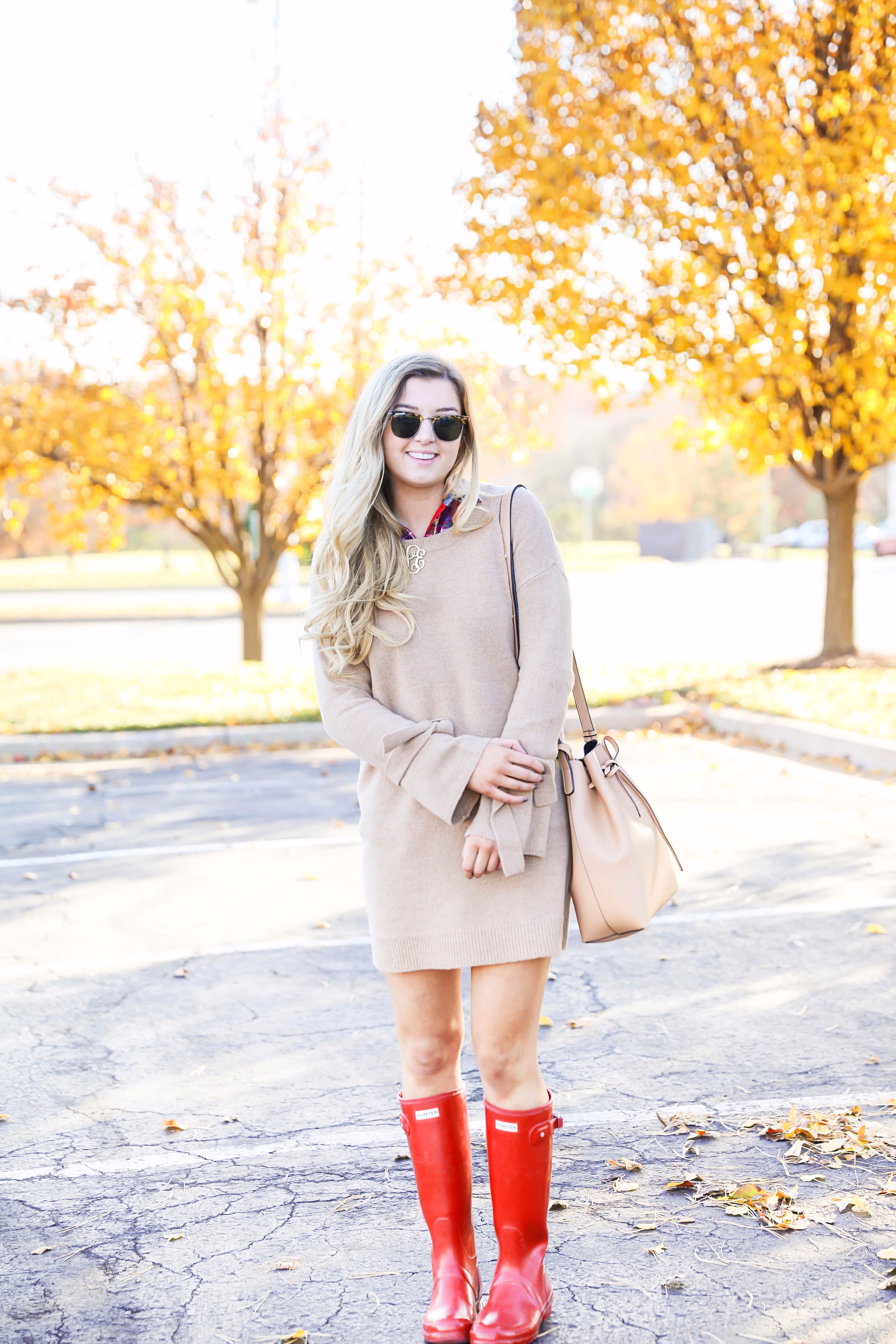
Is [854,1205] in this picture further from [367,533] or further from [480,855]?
[367,533]

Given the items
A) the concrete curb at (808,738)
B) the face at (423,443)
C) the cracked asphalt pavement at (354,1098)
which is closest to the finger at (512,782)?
the face at (423,443)

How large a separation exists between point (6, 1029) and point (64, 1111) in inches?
31.4

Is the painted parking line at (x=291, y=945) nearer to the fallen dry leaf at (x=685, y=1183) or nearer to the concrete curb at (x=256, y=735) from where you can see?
the fallen dry leaf at (x=685, y=1183)

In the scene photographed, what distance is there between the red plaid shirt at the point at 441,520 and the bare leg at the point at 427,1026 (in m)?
0.92

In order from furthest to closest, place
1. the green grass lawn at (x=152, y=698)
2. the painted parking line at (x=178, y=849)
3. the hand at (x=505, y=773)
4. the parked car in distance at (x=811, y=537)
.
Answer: the parked car in distance at (x=811, y=537), the green grass lawn at (x=152, y=698), the painted parking line at (x=178, y=849), the hand at (x=505, y=773)

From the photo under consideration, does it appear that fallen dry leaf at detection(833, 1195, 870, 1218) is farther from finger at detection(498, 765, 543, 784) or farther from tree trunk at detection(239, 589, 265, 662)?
tree trunk at detection(239, 589, 265, 662)

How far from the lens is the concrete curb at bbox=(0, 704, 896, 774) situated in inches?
402

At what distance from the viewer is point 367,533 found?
2.66 meters

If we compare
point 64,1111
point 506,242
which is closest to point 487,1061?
point 64,1111

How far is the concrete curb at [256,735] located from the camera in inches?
402

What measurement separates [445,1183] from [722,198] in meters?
11.8

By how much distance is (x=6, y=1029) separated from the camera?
4469 mm

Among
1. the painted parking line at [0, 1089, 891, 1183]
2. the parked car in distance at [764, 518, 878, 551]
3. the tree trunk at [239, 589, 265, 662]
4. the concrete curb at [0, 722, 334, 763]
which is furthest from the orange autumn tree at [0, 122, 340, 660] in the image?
the parked car in distance at [764, 518, 878, 551]

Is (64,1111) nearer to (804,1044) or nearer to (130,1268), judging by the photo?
(130,1268)
